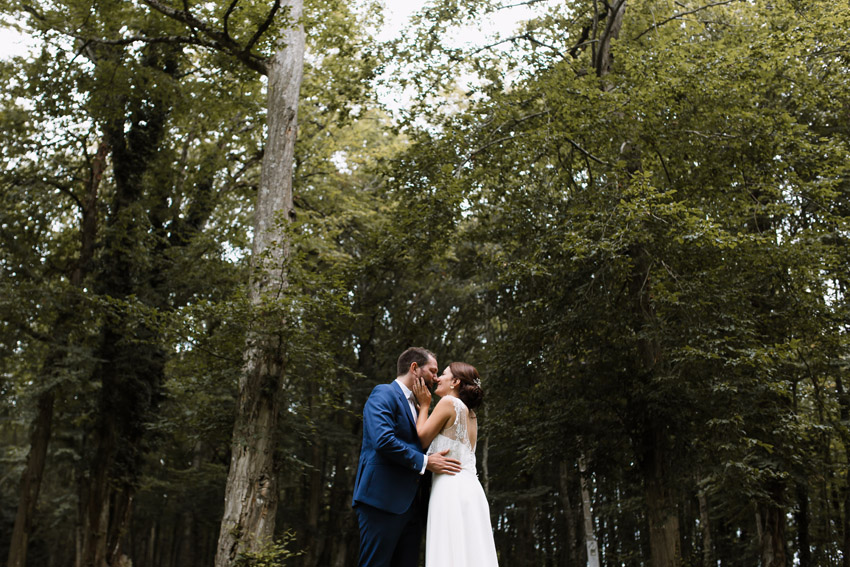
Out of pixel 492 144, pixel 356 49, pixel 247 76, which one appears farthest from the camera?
pixel 356 49

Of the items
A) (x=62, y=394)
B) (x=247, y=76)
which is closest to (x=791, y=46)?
(x=247, y=76)

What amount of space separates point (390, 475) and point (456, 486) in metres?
0.41

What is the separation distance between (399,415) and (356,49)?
949 centimetres

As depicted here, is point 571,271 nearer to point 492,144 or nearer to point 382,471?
point 492,144

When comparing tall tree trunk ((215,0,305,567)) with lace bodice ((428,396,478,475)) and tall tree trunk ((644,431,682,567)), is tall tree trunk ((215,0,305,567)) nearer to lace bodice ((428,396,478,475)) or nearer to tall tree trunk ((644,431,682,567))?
lace bodice ((428,396,478,475))

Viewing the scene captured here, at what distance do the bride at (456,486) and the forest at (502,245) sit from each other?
3.41m

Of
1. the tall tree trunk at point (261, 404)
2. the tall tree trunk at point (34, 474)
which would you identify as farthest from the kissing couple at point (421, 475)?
the tall tree trunk at point (34, 474)

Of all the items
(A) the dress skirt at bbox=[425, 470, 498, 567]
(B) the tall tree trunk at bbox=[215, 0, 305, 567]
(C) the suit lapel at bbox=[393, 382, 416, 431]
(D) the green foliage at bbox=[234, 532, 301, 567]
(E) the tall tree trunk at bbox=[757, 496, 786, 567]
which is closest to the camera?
(A) the dress skirt at bbox=[425, 470, 498, 567]

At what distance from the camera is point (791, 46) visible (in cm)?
959

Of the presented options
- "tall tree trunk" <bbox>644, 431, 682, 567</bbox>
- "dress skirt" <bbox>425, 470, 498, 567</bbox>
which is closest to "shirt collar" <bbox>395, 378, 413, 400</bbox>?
"dress skirt" <bbox>425, 470, 498, 567</bbox>

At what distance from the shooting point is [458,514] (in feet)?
13.7

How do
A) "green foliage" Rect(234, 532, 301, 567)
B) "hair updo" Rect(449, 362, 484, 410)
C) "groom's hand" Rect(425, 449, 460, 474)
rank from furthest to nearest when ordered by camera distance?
1. "green foliage" Rect(234, 532, 301, 567)
2. "hair updo" Rect(449, 362, 484, 410)
3. "groom's hand" Rect(425, 449, 460, 474)

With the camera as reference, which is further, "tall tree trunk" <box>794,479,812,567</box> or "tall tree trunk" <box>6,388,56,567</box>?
"tall tree trunk" <box>6,388,56,567</box>

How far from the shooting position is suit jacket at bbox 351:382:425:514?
4.12 meters
